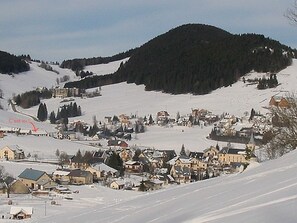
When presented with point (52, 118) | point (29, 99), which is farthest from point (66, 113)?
point (29, 99)

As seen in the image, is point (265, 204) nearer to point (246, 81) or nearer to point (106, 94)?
point (246, 81)

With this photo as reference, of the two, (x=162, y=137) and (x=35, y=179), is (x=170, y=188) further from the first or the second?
(x=162, y=137)

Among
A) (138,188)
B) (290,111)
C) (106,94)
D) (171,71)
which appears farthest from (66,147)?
(171,71)

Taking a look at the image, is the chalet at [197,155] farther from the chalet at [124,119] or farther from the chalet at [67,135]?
the chalet at [124,119]

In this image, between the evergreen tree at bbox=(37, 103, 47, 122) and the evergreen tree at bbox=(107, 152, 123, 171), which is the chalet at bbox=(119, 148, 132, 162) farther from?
the evergreen tree at bbox=(37, 103, 47, 122)

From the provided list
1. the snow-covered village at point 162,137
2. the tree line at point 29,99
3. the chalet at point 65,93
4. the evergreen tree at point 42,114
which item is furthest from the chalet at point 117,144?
the chalet at point 65,93

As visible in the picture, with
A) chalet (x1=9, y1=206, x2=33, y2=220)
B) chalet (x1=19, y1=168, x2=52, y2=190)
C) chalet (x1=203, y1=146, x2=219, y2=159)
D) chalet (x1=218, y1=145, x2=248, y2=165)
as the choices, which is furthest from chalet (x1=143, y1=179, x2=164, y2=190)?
chalet (x1=203, y1=146, x2=219, y2=159)
